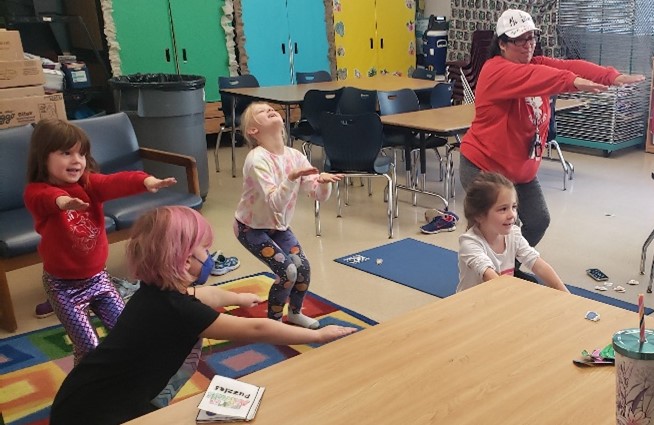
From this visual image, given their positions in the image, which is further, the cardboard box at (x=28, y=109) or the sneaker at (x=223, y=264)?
the cardboard box at (x=28, y=109)

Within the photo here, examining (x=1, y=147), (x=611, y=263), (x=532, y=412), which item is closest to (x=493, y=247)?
(x=532, y=412)

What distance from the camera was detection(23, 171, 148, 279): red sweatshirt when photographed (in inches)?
93.1

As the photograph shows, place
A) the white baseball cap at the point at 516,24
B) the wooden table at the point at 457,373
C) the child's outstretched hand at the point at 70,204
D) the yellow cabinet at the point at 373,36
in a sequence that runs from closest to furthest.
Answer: the wooden table at the point at 457,373 < the child's outstretched hand at the point at 70,204 < the white baseball cap at the point at 516,24 < the yellow cabinet at the point at 373,36

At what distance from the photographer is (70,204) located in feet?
7.29

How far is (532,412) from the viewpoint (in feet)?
4.12

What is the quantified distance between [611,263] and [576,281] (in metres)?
0.37

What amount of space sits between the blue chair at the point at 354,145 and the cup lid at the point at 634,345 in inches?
127

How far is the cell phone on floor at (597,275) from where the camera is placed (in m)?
3.54

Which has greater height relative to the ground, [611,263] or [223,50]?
[223,50]

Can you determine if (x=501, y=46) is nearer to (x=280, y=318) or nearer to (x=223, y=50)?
(x=280, y=318)

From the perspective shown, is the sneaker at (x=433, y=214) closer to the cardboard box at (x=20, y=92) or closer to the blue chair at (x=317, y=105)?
the blue chair at (x=317, y=105)

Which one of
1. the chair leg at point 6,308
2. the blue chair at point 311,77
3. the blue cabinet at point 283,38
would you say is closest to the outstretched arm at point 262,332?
the chair leg at point 6,308

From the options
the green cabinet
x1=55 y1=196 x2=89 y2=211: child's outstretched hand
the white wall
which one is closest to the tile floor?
x1=55 y1=196 x2=89 y2=211: child's outstretched hand

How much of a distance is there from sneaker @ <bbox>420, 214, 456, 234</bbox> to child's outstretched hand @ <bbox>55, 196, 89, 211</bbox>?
104 inches
